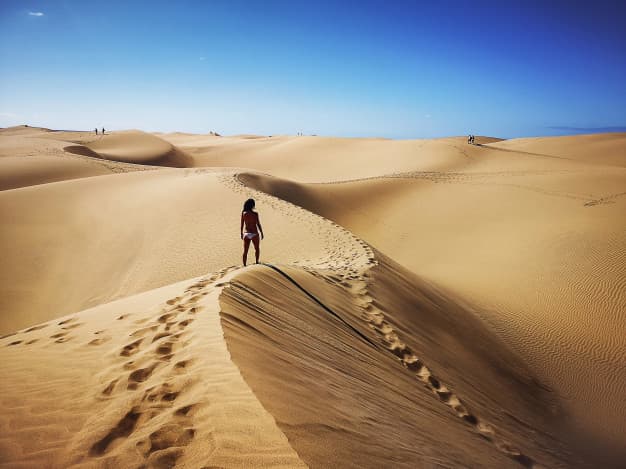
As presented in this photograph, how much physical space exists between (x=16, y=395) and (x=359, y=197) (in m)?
18.3

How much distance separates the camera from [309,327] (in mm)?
4227

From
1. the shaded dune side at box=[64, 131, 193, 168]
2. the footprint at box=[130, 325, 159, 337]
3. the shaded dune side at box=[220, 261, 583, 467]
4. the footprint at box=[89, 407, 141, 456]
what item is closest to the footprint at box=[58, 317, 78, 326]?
the footprint at box=[130, 325, 159, 337]

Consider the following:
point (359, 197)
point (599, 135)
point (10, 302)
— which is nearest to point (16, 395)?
point (10, 302)

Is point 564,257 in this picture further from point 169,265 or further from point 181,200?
point 181,200

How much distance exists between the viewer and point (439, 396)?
13.8ft

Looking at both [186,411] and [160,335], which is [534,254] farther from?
[186,411]

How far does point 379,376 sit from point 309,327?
98 centimetres

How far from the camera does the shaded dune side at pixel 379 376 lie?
7.62 feet

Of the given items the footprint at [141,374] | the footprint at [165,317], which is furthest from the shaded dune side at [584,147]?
the footprint at [141,374]

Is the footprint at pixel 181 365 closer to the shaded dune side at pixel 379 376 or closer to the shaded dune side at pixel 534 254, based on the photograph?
the shaded dune side at pixel 379 376

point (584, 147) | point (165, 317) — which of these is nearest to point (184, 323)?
point (165, 317)

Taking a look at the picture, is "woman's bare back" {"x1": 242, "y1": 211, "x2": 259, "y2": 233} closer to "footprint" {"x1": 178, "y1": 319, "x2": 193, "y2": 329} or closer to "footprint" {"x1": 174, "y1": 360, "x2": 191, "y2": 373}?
"footprint" {"x1": 178, "y1": 319, "x2": 193, "y2": 329}

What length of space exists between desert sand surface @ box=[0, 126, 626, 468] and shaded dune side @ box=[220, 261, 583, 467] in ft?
0.09

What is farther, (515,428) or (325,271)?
(325,271)
